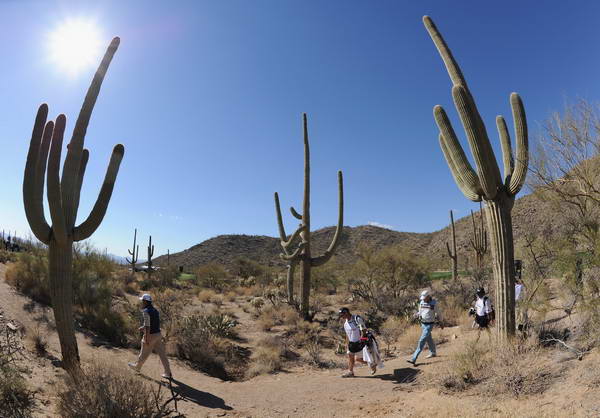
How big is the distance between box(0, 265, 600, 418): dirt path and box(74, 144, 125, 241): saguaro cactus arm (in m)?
2.52

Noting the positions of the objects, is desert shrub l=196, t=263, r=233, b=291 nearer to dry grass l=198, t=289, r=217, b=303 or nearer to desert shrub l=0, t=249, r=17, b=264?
dry grass l=198, t=289, r=217, b=303

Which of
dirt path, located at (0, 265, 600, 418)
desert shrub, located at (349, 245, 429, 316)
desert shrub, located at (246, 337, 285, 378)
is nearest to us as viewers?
dirt path, located at (0, 265, 600, 418)

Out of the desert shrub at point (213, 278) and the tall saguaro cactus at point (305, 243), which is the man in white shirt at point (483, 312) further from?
the desert shrub at point (213, 278)

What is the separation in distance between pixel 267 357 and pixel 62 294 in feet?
20.0

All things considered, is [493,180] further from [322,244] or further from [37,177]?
[322,244]

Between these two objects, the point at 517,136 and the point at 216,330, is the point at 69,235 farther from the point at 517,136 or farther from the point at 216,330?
the point at 517,136

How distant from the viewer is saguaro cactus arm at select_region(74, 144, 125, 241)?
8.09 m

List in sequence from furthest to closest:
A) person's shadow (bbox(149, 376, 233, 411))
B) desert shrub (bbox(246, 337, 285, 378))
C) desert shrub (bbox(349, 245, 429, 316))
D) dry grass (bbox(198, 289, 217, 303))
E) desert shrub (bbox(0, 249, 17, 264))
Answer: dry grass (bbox(198, 289, 217, 303)) → desert shrub (bbox(349, 245, 429, 316)) → desert shrub (bbox(0, 249, 17, 264)) → desert shrub (bbox(246, 337, 285, 378)) → person's shadow (bbox(149, 376, 233, 411))

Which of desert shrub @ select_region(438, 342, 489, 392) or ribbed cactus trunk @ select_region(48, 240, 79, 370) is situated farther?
ribbed cactus trunk @ select_region(48, 240, 79, 370)

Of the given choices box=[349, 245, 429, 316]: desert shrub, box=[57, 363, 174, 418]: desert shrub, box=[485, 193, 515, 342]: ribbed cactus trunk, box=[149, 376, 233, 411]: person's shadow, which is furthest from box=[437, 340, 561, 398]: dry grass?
box=[349, 245, 429, 316]: desert shrub

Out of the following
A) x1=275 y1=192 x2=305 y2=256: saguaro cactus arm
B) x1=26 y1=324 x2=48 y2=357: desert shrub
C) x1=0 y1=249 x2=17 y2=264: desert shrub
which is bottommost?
x1=26 y1=324 x2=48 y2=357: desert shrub

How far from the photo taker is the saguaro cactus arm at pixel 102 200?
809 cm

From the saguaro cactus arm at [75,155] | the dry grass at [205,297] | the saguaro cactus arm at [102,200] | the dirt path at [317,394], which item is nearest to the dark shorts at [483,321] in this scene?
the dirt path at [317,394]

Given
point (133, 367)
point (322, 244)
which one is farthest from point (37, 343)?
point (322, 244)
